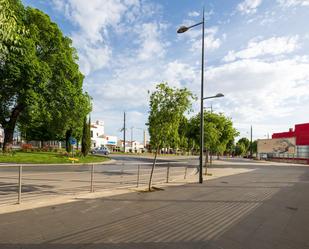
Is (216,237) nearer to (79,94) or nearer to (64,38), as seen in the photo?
(79,94)

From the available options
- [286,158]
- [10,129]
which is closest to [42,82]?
[10,129]

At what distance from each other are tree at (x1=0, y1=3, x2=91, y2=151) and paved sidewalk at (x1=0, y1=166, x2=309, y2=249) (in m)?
17.5

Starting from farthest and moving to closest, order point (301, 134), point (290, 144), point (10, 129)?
point (290, 144) < point (301, 134) < point (10, 129)

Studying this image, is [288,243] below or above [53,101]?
below

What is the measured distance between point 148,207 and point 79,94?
2318 cm

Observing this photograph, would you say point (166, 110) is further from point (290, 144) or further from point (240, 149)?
point (240, 149)

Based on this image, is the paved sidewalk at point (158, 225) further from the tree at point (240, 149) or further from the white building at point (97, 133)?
the tree at point (240, 149)

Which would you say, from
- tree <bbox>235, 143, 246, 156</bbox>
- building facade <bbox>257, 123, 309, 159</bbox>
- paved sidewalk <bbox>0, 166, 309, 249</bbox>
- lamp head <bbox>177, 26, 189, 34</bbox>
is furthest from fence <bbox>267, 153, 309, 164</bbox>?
paved sidewalk <bbox>0, 166, 309, 249</bbox>

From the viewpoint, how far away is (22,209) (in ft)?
22.8

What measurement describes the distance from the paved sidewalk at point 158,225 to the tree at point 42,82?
17.5 m

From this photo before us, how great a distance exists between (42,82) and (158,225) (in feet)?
68.9

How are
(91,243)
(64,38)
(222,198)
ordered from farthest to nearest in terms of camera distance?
(64,38) < (222,198) < (91,243)

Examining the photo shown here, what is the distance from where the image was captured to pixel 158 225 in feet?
20.0

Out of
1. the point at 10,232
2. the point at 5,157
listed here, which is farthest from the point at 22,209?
the point at 5,157
